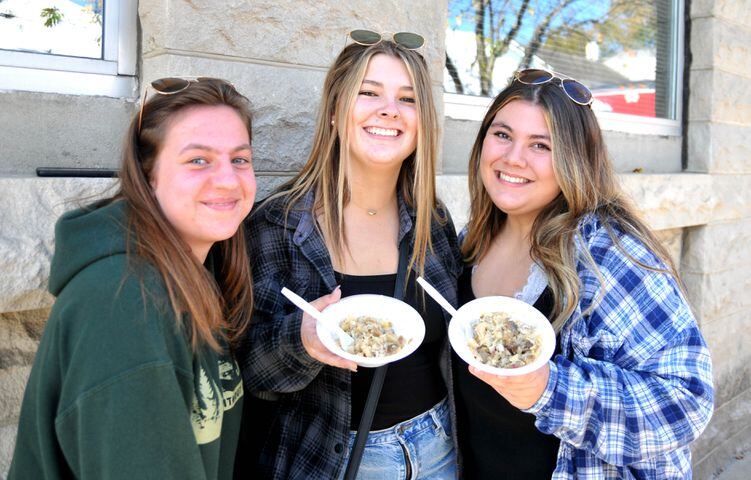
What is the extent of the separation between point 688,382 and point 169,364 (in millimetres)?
1338

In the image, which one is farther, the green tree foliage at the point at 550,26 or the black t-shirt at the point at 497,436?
the green tree foliage at the point at 550,26

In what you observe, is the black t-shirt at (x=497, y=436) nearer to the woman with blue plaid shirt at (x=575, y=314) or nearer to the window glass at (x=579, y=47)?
the woman with blue plaid shirt at (x=575, y=314)

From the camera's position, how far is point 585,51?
4590mm

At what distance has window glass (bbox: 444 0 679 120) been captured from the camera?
378cm

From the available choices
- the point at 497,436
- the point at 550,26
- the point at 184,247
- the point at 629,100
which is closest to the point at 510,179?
the point at 497,436

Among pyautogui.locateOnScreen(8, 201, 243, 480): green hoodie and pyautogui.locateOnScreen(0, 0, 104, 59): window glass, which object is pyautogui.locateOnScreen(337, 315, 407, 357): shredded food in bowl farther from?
pyautogui.locateOnScreen(0, 0, 104, 59): window glass

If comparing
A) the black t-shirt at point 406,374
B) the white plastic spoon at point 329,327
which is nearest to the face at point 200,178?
the white plastic spoon at point 329,327

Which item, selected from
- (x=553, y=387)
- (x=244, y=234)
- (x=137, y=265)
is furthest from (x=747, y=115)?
(x=137, y=265)

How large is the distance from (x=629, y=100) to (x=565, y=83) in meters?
3.09

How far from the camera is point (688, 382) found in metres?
1.66

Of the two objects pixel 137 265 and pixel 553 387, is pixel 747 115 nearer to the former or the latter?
pixel 553 387

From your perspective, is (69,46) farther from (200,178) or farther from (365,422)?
(365,422)

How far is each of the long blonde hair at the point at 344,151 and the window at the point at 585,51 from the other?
1.41 m

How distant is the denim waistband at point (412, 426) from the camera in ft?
6.19
